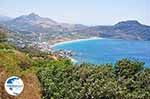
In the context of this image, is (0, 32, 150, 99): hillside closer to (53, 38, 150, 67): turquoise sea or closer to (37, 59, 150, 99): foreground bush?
(37, 59, 150, 99): foreground bush

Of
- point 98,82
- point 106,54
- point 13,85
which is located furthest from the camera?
point 106,54

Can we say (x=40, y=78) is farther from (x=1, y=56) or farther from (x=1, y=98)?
(x=1, y=98)

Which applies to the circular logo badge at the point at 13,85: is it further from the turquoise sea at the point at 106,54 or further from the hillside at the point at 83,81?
the turquoise sea at the point at 106,54

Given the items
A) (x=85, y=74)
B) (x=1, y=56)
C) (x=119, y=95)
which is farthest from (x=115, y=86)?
(x=1, y=56)

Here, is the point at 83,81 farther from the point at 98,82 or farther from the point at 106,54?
the point at 106,54

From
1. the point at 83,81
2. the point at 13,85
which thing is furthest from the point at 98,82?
the point at 13,85

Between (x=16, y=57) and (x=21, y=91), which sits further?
(x=16, y=57)
